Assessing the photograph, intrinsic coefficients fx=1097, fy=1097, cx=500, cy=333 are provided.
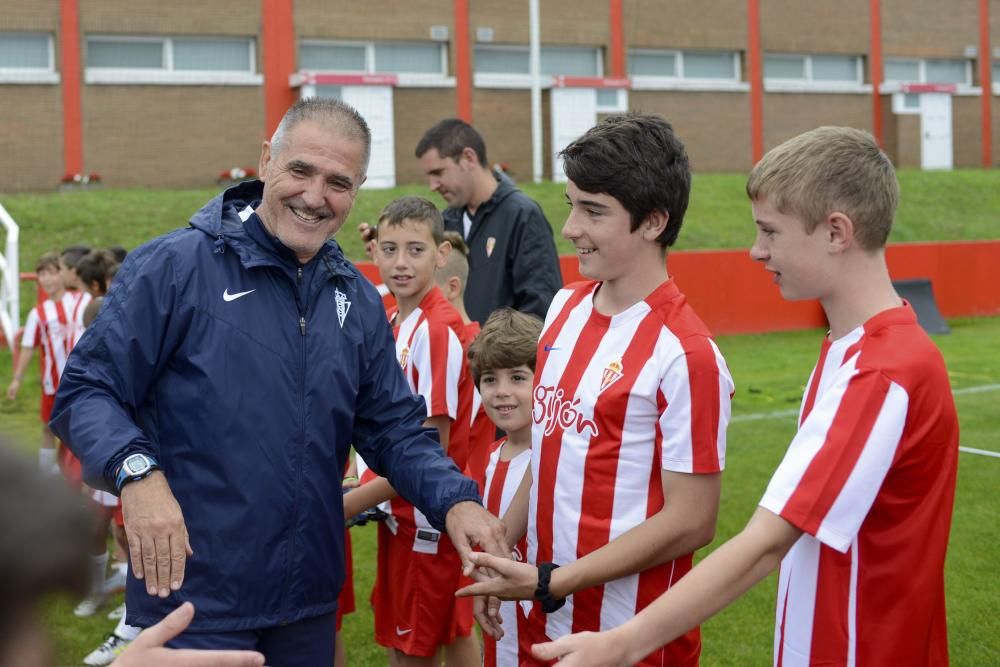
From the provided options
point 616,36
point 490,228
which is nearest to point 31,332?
point 490,228

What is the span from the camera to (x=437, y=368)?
4.21m

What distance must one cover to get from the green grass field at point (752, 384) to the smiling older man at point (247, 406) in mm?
416

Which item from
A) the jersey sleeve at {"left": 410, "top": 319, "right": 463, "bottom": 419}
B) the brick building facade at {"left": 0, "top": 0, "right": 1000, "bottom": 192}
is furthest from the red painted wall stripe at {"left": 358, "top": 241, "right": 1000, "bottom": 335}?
the jersey sleeve at {"left": 410, "top": 319, "right": 463, "bottom": 419}

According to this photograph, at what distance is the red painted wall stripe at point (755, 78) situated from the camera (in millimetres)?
31484

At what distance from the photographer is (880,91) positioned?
33688mm

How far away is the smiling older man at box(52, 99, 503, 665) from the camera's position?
2734 millimetres

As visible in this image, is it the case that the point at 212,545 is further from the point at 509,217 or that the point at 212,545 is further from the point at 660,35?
the point at 660,35

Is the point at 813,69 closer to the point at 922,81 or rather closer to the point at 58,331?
the point at 922,81

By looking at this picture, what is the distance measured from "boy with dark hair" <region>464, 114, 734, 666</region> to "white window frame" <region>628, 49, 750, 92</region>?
91.1 feet

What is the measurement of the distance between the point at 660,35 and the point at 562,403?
28825 millimetres

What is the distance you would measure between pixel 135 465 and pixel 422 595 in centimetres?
190

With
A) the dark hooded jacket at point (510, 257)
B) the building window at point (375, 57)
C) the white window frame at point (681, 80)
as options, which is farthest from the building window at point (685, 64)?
the dark hooded jacket at point (510, 257)

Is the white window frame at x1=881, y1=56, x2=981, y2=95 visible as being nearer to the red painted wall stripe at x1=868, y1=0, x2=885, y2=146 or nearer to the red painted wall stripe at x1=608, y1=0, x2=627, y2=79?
the red painted wall stripe at x1=868, y1=0, x2=885, y2=146

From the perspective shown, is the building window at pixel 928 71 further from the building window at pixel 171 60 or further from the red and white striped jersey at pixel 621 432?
the red and white striped jersey at pixel 621 432
